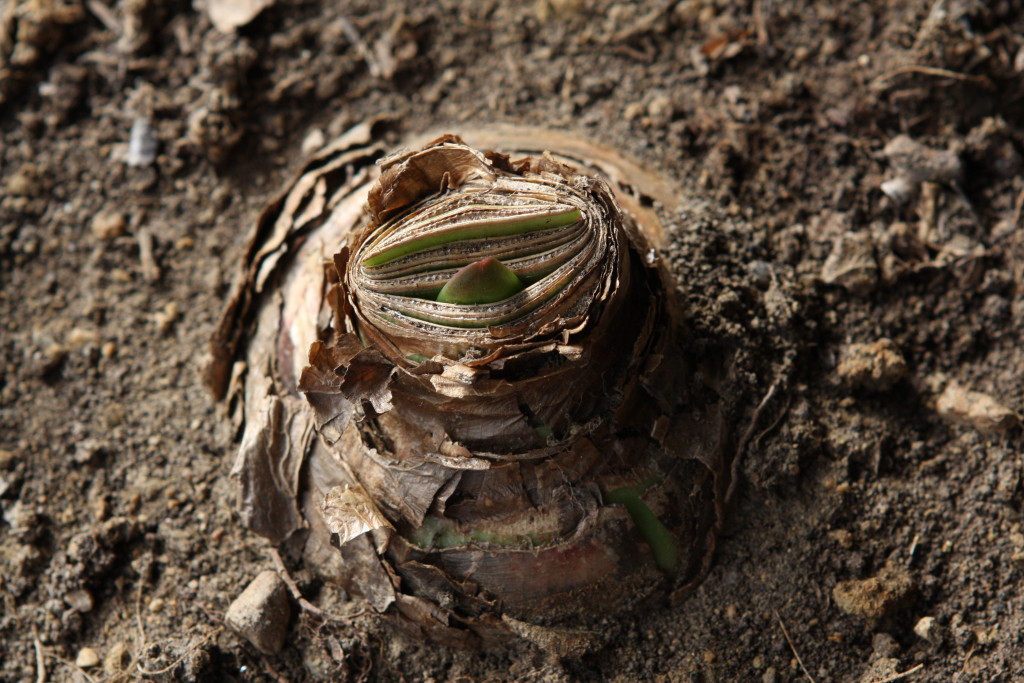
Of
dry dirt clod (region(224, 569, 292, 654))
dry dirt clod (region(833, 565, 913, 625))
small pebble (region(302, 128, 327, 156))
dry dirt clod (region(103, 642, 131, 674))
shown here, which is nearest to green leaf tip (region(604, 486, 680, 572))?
dry dirt clod (region(833, 565, 913, 625))

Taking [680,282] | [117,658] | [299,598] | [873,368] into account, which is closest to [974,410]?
[873,368]

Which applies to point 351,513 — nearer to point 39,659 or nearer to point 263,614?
point 263,614

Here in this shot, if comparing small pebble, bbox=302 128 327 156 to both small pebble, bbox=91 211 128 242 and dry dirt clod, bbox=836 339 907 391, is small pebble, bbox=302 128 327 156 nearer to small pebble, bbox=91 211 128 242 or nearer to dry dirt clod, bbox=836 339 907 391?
small pebble, bbox=91 211 128 242

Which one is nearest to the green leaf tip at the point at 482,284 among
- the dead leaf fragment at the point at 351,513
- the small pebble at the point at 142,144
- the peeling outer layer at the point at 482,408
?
the peeling outer layer at the point at 482,408

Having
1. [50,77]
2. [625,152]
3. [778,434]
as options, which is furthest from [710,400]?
[50,77]

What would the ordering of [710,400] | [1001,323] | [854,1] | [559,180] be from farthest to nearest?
1. [854,1]
2. [1001,323]
3. [710,400]
4. [559,180]

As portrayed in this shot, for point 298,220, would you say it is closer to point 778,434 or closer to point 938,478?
point 778,434

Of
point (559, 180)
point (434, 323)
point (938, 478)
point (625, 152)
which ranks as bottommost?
point (938, 478)
